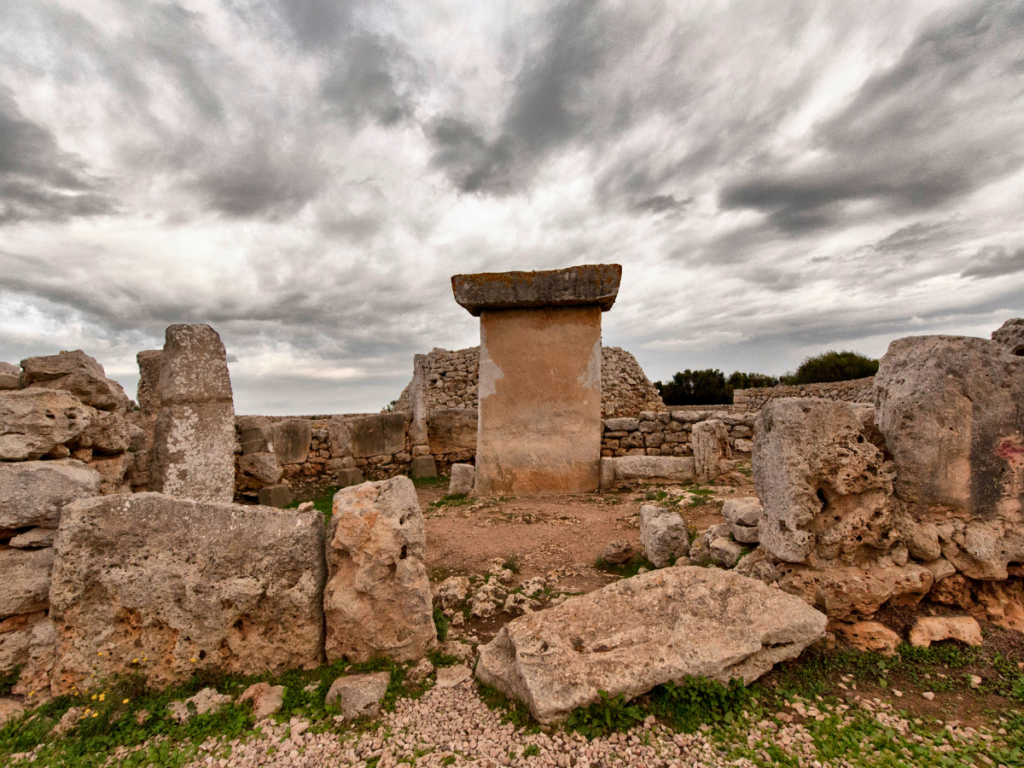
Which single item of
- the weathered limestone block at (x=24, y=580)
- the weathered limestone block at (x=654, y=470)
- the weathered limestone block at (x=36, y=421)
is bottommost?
the weathered limestone block at (x=654, y=470)

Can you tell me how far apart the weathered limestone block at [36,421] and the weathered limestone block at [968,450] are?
532 cm

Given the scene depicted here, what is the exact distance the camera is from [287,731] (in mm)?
2443

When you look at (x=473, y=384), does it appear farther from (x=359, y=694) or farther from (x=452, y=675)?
(x=359, y=694)

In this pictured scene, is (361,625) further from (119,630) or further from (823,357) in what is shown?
(823,357)

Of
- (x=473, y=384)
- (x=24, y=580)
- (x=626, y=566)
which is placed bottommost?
(x=626, y=566)

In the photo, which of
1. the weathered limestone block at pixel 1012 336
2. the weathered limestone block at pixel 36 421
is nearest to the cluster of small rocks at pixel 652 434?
the weathered limestone block at pixel 1012 336

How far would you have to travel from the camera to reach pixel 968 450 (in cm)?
315

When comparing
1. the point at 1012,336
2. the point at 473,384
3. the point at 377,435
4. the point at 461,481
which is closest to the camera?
the point at 1012,336

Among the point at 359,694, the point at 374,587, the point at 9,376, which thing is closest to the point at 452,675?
the point at 359,694

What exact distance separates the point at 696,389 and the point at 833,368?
22.1 ft

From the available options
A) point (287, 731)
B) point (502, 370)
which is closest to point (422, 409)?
point (502, 370)

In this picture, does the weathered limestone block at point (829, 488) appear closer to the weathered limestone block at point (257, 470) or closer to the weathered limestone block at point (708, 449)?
the weathered limestone block at point (708, 449)

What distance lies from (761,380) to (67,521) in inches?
1226

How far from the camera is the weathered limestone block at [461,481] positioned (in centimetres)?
824
